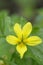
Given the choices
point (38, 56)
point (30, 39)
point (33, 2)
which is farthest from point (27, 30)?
point (33, 2)

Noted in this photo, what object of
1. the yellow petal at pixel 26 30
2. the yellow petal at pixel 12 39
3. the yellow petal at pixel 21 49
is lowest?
the yellow petal at pixel 21 49

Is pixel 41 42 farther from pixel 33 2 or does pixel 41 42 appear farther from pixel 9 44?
pixel 33 2

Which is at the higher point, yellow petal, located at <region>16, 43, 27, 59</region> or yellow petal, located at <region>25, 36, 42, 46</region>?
yellow petal, located at <region>25, 36, 42, 46</region>

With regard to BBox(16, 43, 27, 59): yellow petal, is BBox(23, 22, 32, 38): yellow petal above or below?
above

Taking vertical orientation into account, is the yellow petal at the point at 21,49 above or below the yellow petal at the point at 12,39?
below

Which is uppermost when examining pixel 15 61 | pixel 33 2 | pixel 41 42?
pixel 41 42

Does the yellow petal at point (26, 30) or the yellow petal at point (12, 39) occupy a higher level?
the yellow petal at point (26, 30)

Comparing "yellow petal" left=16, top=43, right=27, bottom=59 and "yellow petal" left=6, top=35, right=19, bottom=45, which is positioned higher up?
"yellow petal" left=6, top=35, right=19, bottom=45

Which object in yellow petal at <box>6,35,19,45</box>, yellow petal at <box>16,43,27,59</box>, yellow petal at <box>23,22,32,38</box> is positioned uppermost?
yellow petal at <box>23,22,32,38</box>
